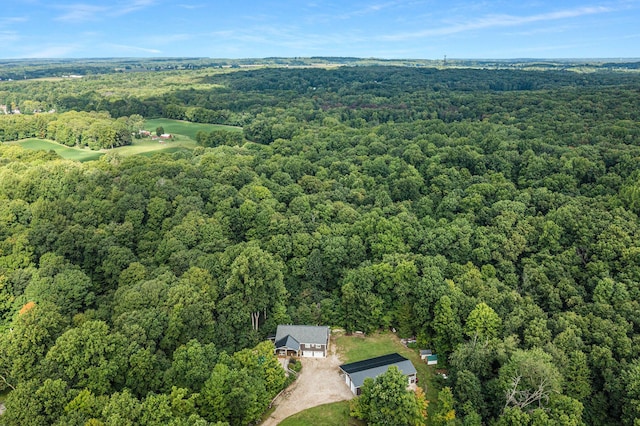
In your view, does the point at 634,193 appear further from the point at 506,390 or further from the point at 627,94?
the point at 627,94

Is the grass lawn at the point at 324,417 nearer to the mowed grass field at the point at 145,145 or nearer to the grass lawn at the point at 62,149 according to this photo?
the mowed grass field at the point at 145,145

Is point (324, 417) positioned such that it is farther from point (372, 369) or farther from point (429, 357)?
point (429, 357)

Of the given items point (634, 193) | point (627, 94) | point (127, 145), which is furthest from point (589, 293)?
point (127, 145)

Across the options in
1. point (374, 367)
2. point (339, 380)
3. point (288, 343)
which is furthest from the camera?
point (288, 343)

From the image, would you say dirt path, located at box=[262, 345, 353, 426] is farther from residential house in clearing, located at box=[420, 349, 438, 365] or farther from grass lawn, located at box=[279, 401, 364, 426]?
residential house in clearing, located at box=[420, 349, 438, 365]

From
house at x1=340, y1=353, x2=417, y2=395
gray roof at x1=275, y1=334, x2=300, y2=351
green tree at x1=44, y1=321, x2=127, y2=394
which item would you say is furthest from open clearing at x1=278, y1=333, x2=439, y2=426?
green tree at x1=44, y1=321, x2=127, y2=394

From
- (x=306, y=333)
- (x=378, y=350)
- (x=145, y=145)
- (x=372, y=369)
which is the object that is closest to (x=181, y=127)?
(x=145, y=145)
